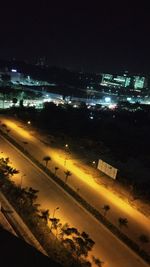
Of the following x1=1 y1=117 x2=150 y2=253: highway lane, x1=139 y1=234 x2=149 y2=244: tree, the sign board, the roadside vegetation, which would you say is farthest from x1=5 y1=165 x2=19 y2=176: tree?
x1=139 y1=234 x2=149 y2=244: tree

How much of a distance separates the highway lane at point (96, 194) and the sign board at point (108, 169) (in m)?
1.17

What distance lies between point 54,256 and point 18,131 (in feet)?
72.8

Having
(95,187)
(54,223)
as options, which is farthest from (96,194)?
(54,223)

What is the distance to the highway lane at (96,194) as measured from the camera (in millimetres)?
16491

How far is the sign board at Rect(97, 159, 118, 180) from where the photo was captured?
72.0 feet

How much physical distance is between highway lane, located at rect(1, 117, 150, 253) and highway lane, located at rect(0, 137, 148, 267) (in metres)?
1.05

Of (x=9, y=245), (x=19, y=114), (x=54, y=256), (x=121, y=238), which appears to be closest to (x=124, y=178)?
(x=121, y=238)

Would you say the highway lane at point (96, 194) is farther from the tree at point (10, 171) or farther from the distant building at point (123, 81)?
the distant building at point (123, 81)

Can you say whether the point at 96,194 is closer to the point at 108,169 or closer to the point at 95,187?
the point at 95,187

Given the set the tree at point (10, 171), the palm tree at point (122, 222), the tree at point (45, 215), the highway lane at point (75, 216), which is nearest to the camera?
the highway lane at point (75, 216)

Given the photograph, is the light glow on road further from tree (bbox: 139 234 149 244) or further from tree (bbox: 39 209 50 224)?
tree (bbox: 39 209 50 224)

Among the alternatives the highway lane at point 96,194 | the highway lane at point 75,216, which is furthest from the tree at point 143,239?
the highway lane at point 75,216

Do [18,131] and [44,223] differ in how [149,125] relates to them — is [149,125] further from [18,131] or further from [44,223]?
[44,223]

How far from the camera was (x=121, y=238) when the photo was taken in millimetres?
14891
